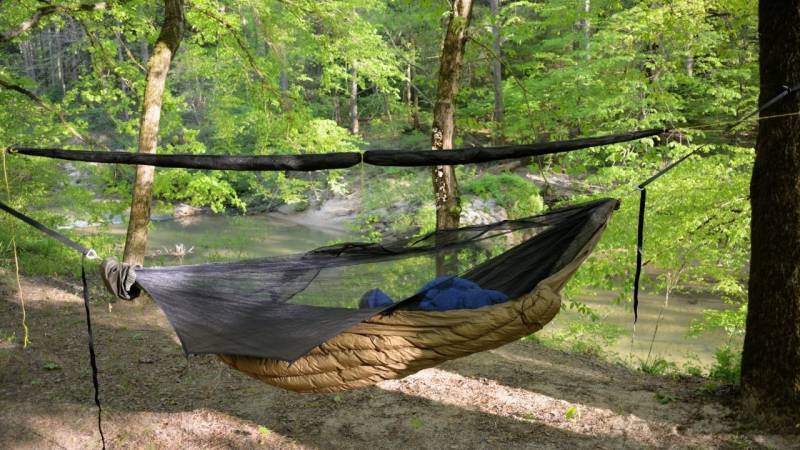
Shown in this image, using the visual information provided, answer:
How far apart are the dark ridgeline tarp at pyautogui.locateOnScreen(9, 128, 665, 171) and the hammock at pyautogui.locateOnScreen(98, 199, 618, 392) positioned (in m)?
0.38

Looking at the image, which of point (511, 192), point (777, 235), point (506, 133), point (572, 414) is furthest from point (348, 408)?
point (506, 133)

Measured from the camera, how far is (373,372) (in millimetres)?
1985

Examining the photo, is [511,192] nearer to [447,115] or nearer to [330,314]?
[447,115]

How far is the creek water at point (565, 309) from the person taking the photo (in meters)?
5.21

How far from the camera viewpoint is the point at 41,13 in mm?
3623

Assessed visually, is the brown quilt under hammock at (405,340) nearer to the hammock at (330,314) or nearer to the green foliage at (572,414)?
the hammock at (330,314)

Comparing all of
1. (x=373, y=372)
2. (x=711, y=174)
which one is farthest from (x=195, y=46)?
(x=711, y=174)

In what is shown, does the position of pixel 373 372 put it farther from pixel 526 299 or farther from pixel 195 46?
pixel 195 46

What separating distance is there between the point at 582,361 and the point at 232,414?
8.00 ft

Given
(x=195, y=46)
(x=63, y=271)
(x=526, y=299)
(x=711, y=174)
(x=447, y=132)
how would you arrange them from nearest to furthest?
(x=526, y=299) < (x=447, y=132) < (x=711, y=174) < (x=195, y=46) < (x=63, y=271)

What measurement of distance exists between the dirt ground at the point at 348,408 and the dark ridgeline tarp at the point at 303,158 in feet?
4.01

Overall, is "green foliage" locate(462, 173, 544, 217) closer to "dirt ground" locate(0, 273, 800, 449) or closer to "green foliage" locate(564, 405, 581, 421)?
"dirt ground" locate(0, 273, 800, 449)

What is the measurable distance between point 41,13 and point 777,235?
4215 millimetres

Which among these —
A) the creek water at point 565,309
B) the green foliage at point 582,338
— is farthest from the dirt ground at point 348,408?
the creek water at point 565,309
